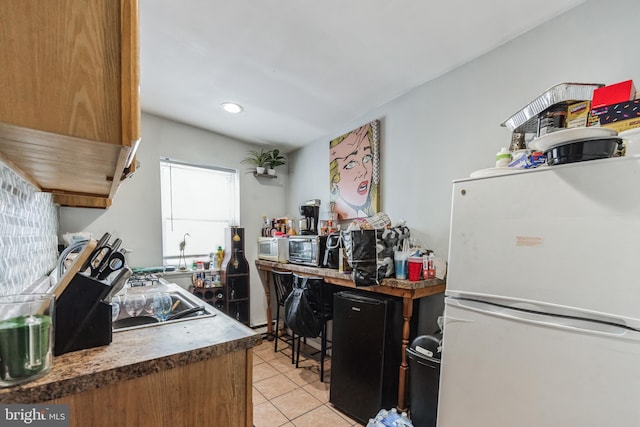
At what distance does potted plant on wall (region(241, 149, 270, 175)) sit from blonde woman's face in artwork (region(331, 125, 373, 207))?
1.08 m

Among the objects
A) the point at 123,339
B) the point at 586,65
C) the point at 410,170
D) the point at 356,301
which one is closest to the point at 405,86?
the point at 410,170

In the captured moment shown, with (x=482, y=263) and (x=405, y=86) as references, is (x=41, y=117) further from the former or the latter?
(x=405, y=86)

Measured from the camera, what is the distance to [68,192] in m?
1.49

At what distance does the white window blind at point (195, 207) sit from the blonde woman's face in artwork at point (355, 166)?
4.86ft

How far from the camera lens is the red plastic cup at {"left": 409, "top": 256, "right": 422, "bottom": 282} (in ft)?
5.60

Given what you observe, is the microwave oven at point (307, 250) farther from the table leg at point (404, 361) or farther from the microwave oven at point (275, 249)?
the table leg at point (404, 361)

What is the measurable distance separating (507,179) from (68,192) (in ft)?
7.45

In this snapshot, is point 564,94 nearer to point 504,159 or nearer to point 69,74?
point 504,159

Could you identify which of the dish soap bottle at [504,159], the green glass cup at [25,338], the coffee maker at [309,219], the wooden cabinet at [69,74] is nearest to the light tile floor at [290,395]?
the coffee maker at [309,219]

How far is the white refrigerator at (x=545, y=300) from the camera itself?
0.81m

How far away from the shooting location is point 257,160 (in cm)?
343

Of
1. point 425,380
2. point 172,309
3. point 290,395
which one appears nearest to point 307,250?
point 290,395

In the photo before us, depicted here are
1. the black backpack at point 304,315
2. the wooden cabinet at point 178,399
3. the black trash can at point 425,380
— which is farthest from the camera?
the black backpack at point 304,315

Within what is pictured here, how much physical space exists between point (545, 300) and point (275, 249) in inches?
97.9
